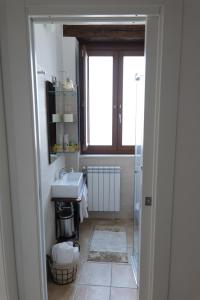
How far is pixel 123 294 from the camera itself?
2.18m

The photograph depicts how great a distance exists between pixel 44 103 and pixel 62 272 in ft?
5.34

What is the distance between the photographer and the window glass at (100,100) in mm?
3506

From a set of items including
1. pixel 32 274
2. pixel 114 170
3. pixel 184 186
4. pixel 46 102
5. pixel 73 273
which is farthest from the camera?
pixel 114 170

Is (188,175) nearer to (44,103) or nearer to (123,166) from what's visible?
(44,103)

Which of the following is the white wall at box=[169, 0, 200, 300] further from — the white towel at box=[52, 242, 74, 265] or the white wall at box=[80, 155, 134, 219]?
the white wall at box=[80, 155, 134, 219]

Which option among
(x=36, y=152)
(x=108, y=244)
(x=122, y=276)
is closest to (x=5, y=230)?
(x=36, y=152)

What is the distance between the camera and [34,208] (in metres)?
1.53

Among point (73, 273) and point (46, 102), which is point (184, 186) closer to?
point (73, 273)

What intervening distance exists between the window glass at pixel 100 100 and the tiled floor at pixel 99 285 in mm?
1680

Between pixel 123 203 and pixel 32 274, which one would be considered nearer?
pixel 32 274

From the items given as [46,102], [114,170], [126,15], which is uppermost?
[126,15]

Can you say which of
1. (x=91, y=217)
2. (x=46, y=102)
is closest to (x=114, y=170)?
(x=91, y=217)

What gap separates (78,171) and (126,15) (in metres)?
2.46

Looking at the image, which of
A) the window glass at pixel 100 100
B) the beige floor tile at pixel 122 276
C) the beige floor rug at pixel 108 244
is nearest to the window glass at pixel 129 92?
the window glass at pixel 100 100
